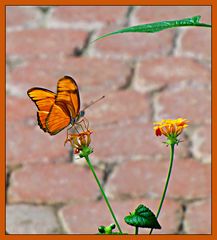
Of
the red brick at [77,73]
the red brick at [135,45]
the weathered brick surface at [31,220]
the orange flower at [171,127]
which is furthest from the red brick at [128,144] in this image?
the orange flower at [171,127]

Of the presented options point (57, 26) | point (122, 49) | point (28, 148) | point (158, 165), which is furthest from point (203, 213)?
point (57, 26)

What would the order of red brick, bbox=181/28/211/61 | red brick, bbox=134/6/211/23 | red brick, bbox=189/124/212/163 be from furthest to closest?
red brick, bbox=134/6/211/23, red brick, bbox=181/28/211/61, red brick, bbox=189/124/212/163

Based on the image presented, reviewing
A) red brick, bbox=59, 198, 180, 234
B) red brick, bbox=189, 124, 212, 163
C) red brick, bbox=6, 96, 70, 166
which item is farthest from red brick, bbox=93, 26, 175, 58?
red brick, bbox=59, 198, 180, 234

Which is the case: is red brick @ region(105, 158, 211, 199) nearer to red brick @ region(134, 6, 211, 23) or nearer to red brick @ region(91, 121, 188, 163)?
red brick @ region(91, 121, 188, 163)

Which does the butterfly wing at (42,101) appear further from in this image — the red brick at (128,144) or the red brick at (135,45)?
the red brick at (135,45)

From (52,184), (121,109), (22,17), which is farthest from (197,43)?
(52,184)

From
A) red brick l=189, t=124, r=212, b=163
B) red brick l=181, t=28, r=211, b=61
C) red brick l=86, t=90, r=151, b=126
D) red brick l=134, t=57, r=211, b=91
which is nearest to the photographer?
red brick l=189, t=124, r=212, b=163

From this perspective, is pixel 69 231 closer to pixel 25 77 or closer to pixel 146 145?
pixel 146 145
